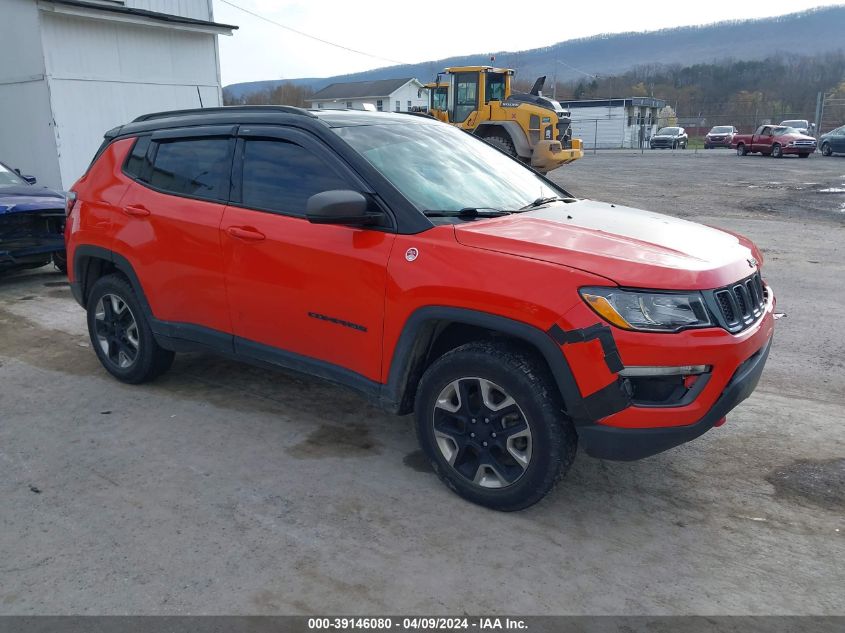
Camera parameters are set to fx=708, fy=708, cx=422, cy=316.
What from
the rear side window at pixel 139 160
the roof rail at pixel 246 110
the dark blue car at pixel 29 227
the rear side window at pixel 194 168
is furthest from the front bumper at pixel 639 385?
the dark blue car at pixel 29 227

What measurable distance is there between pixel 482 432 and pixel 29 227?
684cm

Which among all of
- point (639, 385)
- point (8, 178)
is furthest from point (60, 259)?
point (639, 385)

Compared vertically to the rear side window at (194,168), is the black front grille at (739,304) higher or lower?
lower

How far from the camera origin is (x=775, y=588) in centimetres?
282

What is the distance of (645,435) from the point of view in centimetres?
298

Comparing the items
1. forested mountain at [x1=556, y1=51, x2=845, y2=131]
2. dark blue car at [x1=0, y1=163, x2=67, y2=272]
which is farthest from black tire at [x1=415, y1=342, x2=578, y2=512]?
forested mountain at [x1=556, y1=51, x2=845, y2=131]

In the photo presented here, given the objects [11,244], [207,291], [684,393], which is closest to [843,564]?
[684,393]

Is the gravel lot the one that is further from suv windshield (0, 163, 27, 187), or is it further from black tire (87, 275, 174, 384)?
suv windshield (0, 163, 27, 187)

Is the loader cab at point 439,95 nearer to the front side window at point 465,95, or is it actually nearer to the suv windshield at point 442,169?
the front side window at point 465,95

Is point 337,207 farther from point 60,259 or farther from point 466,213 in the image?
point 60,259

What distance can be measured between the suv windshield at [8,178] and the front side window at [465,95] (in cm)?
1494

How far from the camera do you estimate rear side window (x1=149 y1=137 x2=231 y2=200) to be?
4.28 m

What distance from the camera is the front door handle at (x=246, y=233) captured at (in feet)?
13.0

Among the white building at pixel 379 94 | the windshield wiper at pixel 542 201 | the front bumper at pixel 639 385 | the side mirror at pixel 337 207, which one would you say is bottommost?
the front bumper at pixel 639 385
